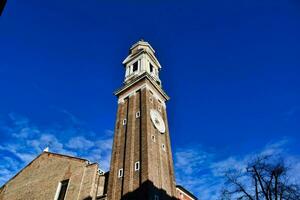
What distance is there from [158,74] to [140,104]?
8863 millimetres

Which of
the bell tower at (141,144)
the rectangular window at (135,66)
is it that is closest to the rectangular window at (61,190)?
the bell tower at (141,144)

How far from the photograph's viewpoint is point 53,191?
20.2 m

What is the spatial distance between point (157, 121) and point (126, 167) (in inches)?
230

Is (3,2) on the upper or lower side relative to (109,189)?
lower

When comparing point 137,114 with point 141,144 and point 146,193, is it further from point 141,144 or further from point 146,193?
point 146,193

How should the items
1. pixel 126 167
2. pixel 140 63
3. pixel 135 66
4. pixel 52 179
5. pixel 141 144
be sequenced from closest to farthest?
pixel 126 167
pixel 141 144
pixel 52 179
pixel 140 63
pixel 135 66

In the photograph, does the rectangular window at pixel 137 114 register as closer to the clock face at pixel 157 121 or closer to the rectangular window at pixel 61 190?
the clock face at pixel 157 121

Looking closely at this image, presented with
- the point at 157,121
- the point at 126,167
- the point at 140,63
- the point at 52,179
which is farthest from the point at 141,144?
the point at 140,63

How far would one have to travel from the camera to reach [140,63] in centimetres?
2952

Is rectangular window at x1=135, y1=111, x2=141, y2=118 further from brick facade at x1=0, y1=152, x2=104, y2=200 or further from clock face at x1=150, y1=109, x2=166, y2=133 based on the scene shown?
brick facade at x1=0, y1=152, x2=104, y2=200

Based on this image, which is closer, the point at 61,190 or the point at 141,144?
the point at 141,144

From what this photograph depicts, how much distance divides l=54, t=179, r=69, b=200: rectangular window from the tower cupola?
12726 millimetres

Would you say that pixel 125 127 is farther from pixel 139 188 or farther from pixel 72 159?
pixel 139 188

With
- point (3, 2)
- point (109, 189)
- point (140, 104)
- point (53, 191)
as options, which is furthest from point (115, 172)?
point (3, 2)
